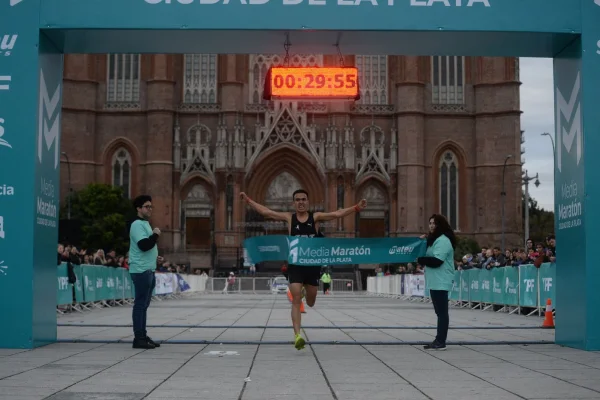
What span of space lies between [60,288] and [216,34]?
11.7 meters

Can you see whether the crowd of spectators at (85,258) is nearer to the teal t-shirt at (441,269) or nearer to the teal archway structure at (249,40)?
the teal archway structure at (249,40)

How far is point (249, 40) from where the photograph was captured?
12156 mm

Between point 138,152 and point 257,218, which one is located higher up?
point 138,152

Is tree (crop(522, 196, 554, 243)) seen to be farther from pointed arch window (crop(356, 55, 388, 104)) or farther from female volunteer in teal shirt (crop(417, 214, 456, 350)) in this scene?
female volunteer in teal shirt (crop(417, 214, 456, 350))

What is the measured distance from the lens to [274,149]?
6506 cm

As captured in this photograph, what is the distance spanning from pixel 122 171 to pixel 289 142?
1253 cm

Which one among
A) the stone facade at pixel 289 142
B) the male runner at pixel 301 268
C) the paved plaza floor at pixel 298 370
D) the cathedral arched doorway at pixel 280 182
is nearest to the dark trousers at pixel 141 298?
the paved plaza floor at pixel 298 370

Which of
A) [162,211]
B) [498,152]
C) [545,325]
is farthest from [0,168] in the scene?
[498,152]

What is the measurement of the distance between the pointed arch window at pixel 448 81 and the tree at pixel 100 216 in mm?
24404

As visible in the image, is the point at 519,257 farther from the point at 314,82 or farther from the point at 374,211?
the point at 374,211

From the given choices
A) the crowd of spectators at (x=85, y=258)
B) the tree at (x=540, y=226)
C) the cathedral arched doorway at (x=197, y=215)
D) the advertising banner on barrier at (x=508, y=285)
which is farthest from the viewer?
the tree at (x=540, y=226)

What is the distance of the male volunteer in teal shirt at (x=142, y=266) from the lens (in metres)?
11.3

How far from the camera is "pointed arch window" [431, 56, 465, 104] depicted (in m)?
66.6

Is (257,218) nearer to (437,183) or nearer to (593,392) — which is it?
(437,183)
